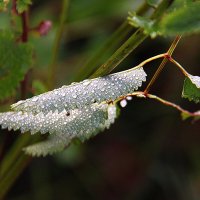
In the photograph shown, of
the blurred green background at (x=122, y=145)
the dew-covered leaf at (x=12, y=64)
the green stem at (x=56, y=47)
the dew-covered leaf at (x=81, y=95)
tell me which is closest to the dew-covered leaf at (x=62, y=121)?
the dew-covered leaf at (x=81, y=95)

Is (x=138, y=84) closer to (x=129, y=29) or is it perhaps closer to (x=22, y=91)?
(x=129, y=29)

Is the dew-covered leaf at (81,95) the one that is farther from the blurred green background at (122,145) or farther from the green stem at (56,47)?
the blurred green background at (122,145)

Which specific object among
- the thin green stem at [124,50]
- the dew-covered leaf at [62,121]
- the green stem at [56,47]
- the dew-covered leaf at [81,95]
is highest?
the thin green stem at [124,50]

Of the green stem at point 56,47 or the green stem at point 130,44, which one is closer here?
the green stem at point 130,44

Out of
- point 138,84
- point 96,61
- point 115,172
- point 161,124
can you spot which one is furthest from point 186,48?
point 138,84

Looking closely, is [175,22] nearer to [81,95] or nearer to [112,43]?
[81,95]

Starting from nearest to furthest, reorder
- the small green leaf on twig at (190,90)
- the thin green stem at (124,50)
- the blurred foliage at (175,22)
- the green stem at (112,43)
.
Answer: the blurred foliage at (175,22)
the thin green stem at (124,50)
the small green leaf on twig at (190,90)
the green stem at (112,43)

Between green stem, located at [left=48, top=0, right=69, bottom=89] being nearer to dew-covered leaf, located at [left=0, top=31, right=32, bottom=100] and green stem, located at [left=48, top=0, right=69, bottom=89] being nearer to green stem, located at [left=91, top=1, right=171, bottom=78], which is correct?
dew-covered leaf, located at [left=0, top=31, right=32, bottom=100]
